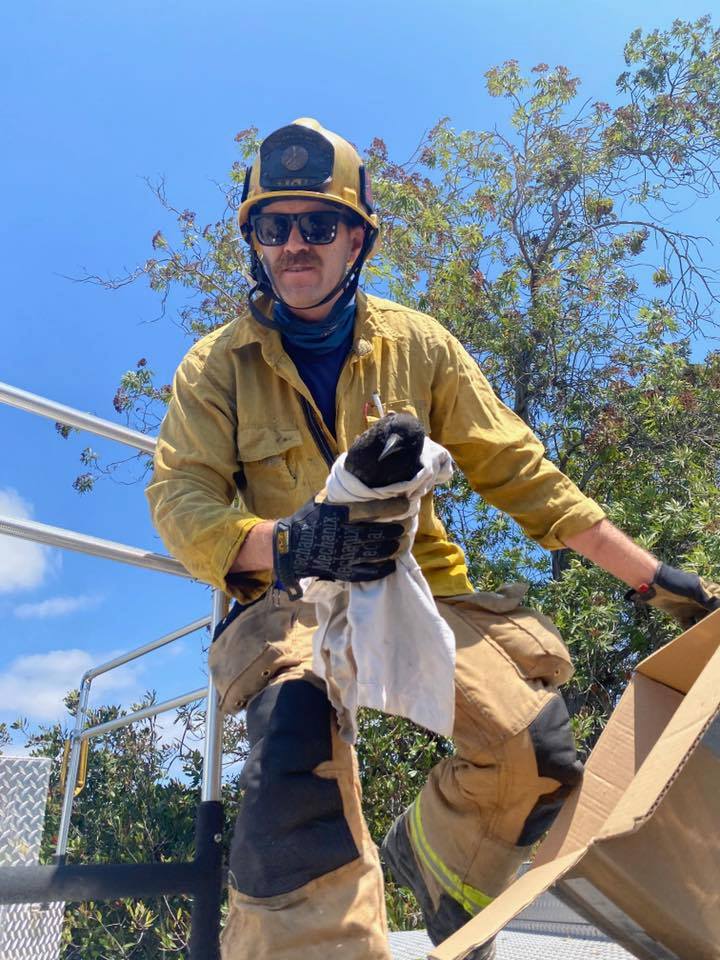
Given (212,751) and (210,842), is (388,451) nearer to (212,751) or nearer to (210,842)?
(212,751)

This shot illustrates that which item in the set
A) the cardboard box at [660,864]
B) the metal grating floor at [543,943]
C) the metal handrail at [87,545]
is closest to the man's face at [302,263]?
the metal handrail at [87,545]

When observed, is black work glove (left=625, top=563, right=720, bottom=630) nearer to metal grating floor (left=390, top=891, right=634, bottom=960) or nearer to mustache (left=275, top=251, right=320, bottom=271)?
metal grating floor (left=390, top=891, right=634, bottom=960)

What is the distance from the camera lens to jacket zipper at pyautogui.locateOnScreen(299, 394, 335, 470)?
2.27m

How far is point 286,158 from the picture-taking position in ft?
7.73

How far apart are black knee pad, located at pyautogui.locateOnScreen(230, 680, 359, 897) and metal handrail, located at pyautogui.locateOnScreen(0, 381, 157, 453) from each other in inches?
35.6

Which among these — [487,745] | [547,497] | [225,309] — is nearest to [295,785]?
[487,745]

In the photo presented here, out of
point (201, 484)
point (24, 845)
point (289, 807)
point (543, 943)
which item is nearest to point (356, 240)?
point (201, 484)

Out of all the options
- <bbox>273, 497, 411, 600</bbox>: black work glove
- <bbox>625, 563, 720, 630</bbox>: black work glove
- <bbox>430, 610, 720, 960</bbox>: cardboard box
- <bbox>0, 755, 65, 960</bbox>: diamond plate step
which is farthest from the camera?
<bbox>0, 755, 65, 960</bbox>: diamond plate step

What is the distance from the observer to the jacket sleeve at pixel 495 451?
2402 millimetres

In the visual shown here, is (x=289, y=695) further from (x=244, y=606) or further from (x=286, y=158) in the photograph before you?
(x=286, y=158)

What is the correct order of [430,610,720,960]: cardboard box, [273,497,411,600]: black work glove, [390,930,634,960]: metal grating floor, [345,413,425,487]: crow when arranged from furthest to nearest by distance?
1. [390,930,634,960]: metal grating floor
2. [273,497,411,600]: black work glove
3. [345,413,425,487]: crow
4. [430,610,720,960]: cardboard box

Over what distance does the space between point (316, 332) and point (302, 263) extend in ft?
0.62

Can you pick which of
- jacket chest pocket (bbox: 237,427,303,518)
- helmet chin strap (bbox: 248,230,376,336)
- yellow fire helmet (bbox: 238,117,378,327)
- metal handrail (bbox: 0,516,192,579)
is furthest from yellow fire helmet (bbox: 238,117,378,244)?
metal handrail (bbox: 0,516,192,579)

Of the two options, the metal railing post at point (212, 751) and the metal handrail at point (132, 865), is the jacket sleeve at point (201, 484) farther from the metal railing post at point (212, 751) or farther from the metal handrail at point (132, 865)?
the metal railing post at point (212, 751)
